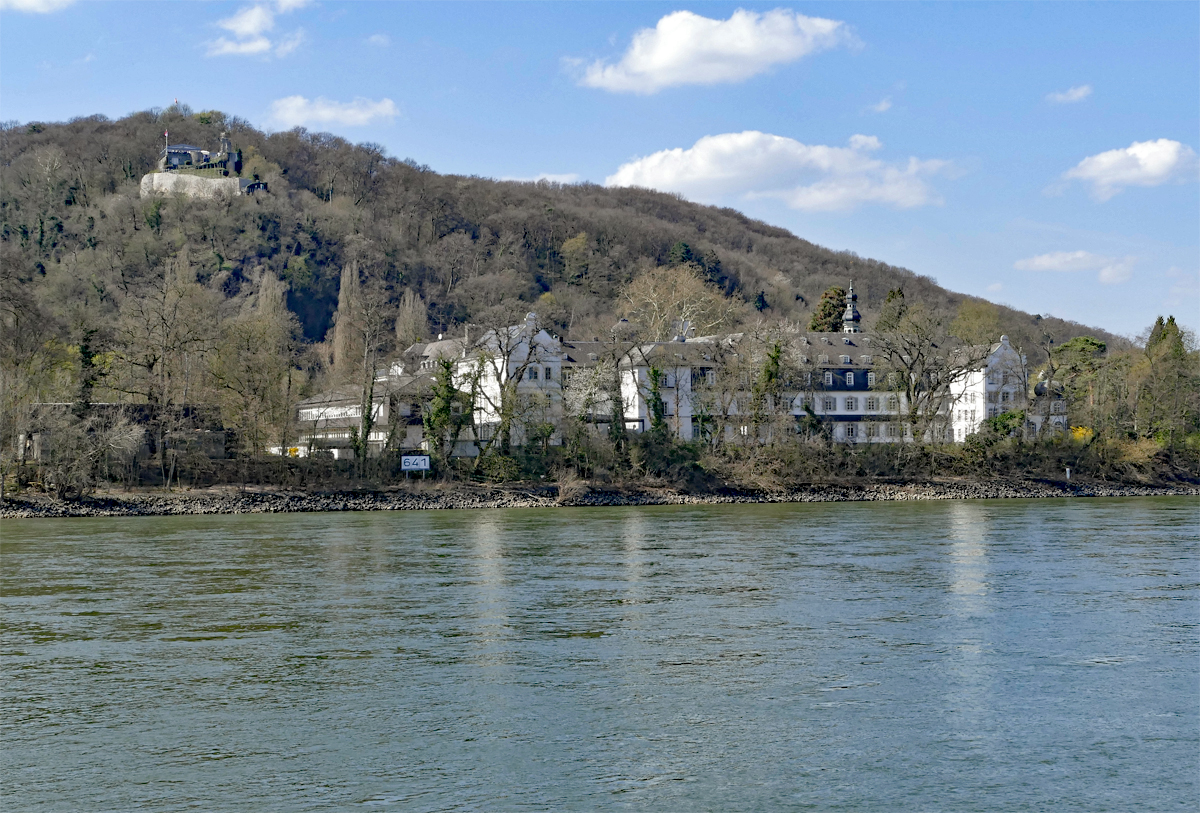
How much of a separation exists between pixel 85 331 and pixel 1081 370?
59494mm

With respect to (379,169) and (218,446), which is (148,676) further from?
(379,169)

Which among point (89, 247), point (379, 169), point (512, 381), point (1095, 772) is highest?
point (379, 169)

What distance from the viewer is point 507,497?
60969mm

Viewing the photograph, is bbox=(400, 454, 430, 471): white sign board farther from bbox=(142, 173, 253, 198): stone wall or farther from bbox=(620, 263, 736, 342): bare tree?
bbox=(142, 173, 253, 198): stone wall

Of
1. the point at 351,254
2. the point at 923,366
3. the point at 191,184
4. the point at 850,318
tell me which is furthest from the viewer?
the point at 191,184

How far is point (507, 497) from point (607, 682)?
44.1 m

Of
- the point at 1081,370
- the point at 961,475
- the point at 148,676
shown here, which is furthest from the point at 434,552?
the point at 1081,370

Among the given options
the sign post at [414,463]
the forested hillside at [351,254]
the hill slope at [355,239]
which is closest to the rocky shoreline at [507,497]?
the sign post at [414,463]

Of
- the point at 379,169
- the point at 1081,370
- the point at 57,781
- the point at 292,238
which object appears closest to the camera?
the point at 57,781

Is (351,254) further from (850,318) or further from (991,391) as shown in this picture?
(991,391)

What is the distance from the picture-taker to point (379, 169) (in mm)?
165875

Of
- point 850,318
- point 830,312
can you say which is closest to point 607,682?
point 850,318

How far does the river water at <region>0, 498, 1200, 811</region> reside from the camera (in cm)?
1255

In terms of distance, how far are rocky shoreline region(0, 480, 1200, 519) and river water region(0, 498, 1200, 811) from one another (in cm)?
2162
